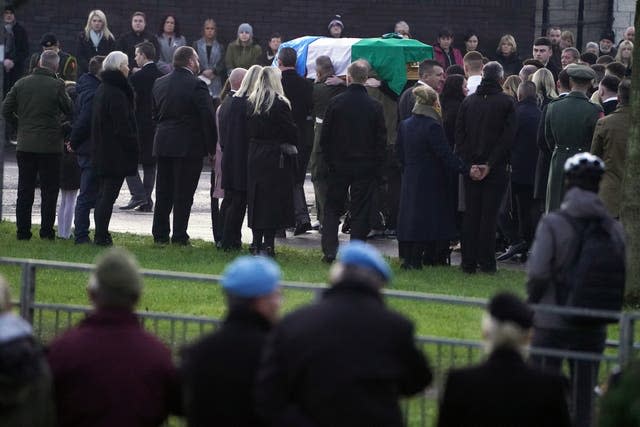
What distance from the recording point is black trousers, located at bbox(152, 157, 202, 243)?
15.3m

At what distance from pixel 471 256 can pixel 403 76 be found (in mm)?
3596

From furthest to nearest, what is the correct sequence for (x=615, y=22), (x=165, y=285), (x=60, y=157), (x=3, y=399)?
(x=615, y=22) → (x=60, y=157) → (x=165, y=285) → (x=3, y=399)

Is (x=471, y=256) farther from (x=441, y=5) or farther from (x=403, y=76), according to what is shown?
(x=441, y=5)

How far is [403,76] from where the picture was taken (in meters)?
17.2

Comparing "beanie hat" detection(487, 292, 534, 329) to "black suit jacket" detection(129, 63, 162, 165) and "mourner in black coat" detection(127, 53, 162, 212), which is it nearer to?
"mourner in black coat" detection(127, 53, 162, 212)

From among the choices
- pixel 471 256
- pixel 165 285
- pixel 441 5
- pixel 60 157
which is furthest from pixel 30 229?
pixel 441 5

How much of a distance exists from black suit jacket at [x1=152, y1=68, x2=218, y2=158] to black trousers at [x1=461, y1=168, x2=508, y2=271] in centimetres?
260

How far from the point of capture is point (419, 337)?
24.9ft

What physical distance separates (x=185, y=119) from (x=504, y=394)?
30.6 ft

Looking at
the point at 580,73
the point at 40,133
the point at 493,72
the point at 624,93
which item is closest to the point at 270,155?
the point at 493,72

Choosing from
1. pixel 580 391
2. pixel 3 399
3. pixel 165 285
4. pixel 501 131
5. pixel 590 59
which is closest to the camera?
pixel 3 399

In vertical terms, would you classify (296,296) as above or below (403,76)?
below

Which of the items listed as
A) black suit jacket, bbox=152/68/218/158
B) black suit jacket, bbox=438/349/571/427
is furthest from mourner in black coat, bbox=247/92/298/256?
black suit jacket, bbox=438/349/571/427

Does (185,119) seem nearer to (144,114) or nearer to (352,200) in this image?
(352,200)
